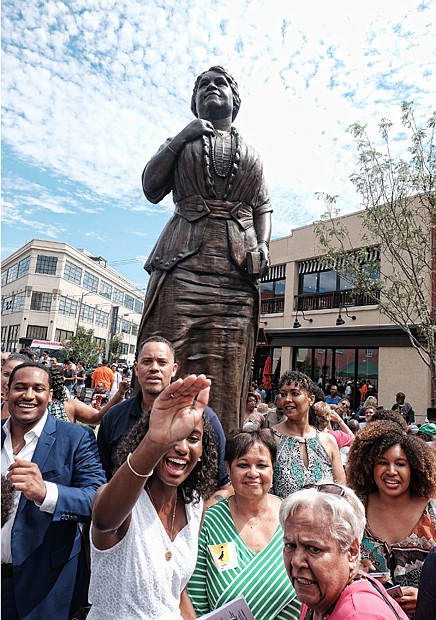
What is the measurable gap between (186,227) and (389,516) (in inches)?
124

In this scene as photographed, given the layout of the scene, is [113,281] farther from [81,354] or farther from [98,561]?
[98,561]

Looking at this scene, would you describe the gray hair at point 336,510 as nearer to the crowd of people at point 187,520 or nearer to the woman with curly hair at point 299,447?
the crowd of people at point 187,520

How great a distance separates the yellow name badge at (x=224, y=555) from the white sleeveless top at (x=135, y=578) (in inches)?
14.5

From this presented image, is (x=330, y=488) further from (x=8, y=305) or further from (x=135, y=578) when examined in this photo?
(x=8, y=305)

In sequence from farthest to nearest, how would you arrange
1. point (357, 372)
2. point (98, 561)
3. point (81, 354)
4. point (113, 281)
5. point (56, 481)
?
point (113, 281), point (81, 354), point (357, 372), point (56, 481), point (98, 561)

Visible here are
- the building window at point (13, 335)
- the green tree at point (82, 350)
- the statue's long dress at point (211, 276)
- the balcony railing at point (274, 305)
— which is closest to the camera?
the statue's long dress at point (211, 276)

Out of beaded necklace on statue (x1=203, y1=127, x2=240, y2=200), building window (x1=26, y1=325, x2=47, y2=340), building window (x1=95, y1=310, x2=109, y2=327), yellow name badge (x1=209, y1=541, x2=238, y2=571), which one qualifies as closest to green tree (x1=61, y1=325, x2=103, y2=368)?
building window (x1=26, y1=325, x2=47, y2=340)

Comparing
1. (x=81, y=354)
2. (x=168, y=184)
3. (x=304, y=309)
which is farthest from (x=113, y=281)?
(x=168, y=184)

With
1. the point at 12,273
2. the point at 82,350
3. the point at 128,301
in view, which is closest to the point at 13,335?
the point at 12,273

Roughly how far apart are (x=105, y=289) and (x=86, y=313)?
18.9ft

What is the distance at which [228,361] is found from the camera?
15.8ft

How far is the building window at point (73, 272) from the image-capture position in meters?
50.3

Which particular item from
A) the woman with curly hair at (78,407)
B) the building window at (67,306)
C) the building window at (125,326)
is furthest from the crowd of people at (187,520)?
the building window at (125,326)

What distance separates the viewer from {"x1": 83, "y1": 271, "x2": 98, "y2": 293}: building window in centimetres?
5537
